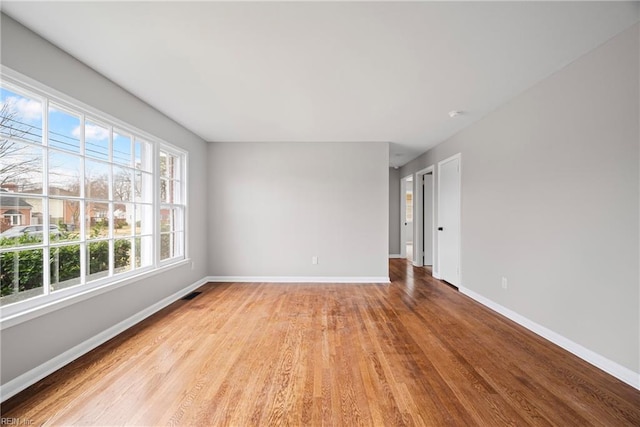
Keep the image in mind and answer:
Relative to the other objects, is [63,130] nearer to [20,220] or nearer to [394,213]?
[20,220]

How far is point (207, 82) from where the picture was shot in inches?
101

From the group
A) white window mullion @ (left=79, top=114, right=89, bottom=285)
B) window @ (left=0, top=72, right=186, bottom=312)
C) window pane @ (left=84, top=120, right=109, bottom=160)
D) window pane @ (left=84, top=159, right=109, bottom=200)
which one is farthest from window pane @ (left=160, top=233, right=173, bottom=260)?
window pane @ (left=84, top=120, right=109, bottom=160)

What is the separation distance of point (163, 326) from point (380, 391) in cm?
234

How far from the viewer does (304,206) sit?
467 centimetres

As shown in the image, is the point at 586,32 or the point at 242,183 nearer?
the point at 586,32

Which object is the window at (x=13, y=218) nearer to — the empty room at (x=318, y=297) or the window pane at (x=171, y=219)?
the empty room at (x=318, y=297)

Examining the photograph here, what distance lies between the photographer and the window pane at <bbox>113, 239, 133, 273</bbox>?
2.76 metres

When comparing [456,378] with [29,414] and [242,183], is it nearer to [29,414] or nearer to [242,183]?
[29,414]

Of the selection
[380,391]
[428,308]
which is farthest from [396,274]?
[380,391]

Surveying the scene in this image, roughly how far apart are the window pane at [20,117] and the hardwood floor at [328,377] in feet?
5.86

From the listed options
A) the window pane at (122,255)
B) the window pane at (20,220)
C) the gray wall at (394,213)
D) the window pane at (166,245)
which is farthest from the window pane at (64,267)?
the gray wall at (394,213)

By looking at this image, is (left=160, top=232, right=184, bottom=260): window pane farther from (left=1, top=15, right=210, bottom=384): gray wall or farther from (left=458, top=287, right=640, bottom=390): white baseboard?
(left=458, top=287, right=640, bottom=390): white baseboard

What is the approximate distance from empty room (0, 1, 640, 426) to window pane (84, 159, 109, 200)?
0.05ft

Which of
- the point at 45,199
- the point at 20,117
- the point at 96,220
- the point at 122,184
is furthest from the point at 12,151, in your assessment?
the point at 122,184
